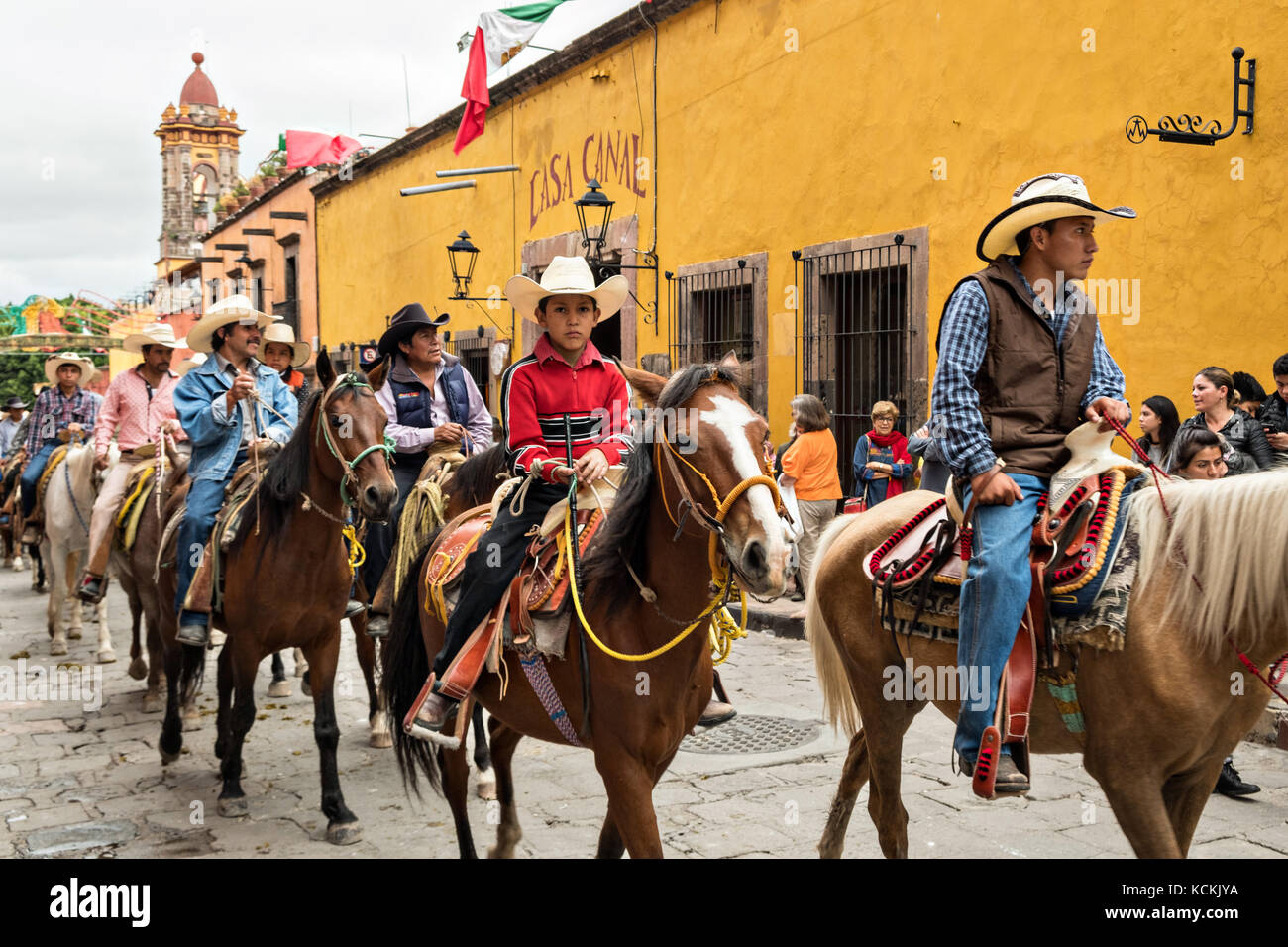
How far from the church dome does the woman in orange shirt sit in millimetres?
75032

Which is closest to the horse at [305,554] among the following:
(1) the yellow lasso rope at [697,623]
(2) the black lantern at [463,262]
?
(1) the yellow lasso rope at [697,623]

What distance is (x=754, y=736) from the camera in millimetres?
6535

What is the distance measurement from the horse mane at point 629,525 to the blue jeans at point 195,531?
3.24 metres

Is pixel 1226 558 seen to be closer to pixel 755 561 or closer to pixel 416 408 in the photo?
pixel 755 561

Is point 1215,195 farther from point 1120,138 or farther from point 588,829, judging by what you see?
point 588,829

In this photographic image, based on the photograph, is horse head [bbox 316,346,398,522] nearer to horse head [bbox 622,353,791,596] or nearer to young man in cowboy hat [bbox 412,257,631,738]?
young man in cowboy hat [bbox 412,257,631,738]

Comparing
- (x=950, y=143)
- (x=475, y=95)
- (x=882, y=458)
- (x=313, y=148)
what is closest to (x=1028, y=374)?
(x=882, y=458)

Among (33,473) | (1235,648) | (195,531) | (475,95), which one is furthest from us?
(475,95)

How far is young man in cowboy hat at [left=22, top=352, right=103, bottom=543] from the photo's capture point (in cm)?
1166

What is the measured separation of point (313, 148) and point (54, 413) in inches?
650

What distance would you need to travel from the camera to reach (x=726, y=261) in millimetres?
13055

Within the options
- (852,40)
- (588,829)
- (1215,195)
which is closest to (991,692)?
(588,829)

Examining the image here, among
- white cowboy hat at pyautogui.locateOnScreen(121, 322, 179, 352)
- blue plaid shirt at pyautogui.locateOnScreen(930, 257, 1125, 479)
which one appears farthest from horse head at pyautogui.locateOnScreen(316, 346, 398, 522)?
white cowboy hat at pyautogui.locateOnScreen(121, 322, 179, 352)

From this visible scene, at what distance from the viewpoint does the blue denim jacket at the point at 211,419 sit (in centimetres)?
626
